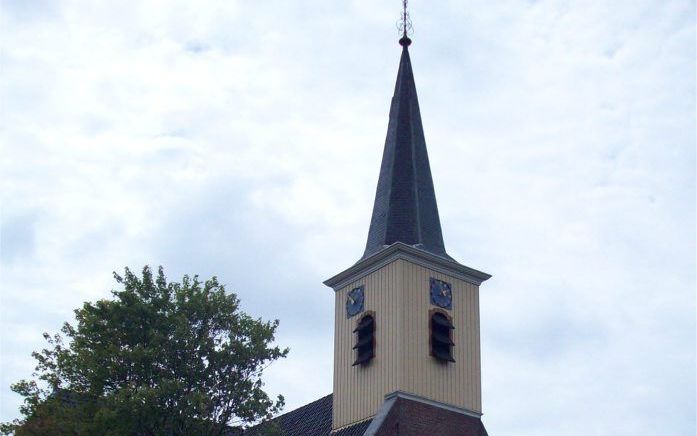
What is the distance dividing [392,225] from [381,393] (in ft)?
20.6

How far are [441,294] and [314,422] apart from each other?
6.81 meters

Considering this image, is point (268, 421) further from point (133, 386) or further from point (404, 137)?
point (404, 137)

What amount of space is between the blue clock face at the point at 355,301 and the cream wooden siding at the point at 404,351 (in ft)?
0.71

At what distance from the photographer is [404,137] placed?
1625 inches

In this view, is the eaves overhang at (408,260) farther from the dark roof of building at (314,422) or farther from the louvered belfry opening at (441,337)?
the dark roof of building at (314,422)

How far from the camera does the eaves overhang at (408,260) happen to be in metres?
36.7

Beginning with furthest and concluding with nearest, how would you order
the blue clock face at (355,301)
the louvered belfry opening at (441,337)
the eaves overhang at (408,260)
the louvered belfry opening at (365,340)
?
the blue clock face at (355,301)
the eaves overhang at (408,260)
the louvered belfry opening at (365,340)
the louvered belfry opening at (441,337)

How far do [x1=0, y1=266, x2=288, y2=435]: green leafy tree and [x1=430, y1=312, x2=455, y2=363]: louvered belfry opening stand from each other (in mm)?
6856

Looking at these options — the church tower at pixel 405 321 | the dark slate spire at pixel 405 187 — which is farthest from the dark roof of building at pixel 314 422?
the dark slate spire at pixel 405 187

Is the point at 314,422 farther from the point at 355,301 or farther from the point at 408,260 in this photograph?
the point at 408,260

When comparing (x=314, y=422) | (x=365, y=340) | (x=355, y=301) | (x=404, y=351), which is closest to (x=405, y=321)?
(x=404, y=351)

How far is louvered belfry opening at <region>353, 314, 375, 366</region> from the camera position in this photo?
36438 mm

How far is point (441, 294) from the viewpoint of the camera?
37094 millimetres

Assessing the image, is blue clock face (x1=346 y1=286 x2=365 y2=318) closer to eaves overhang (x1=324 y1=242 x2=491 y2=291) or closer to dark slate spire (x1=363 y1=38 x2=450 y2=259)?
eaves overhang (x1=324 y1=242 x2=491 y2=291)
